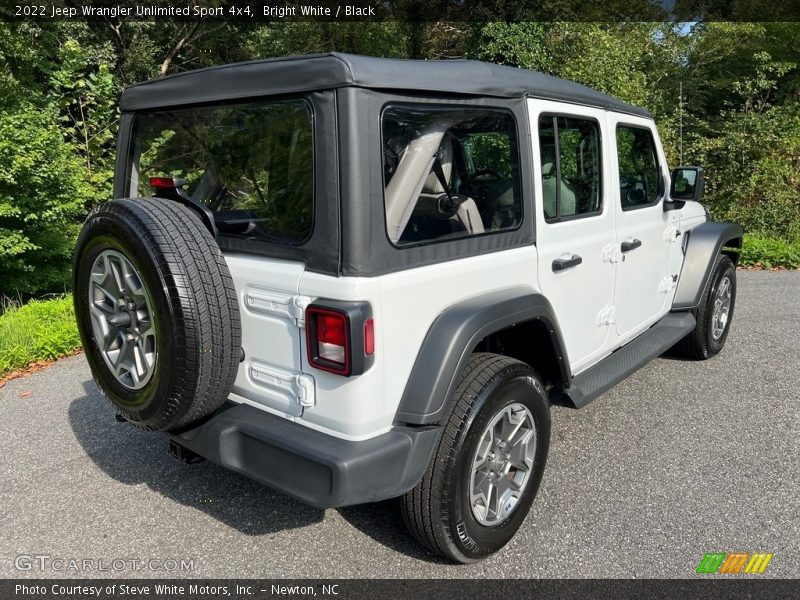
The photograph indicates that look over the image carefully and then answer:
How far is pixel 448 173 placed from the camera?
2.62 metres

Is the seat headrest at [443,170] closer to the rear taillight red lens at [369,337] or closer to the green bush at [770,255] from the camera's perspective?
the rear taillight red lens at [369,337]

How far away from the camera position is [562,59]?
13.0 metres

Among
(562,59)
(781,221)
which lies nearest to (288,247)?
(781,221)

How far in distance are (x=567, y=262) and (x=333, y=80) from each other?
1.54m

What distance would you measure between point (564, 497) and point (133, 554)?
2.03 m

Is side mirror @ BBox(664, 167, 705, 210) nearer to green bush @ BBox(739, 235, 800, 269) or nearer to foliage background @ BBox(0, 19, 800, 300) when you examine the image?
green bush @ BBox(739, 235, 800, 269)

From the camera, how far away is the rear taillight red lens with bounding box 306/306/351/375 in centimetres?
207

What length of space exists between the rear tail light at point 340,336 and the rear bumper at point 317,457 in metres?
0.28

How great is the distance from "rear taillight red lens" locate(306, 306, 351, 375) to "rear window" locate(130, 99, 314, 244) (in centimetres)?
30

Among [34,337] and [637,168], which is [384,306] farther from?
[34,337]

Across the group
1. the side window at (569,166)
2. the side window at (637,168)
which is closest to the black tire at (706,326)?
the side window at (637,168)

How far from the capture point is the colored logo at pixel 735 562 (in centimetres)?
256

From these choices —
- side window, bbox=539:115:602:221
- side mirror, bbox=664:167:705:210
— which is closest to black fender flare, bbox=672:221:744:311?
side mirror, bbox=664:167:705:210

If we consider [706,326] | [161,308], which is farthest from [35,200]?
[706,326]
